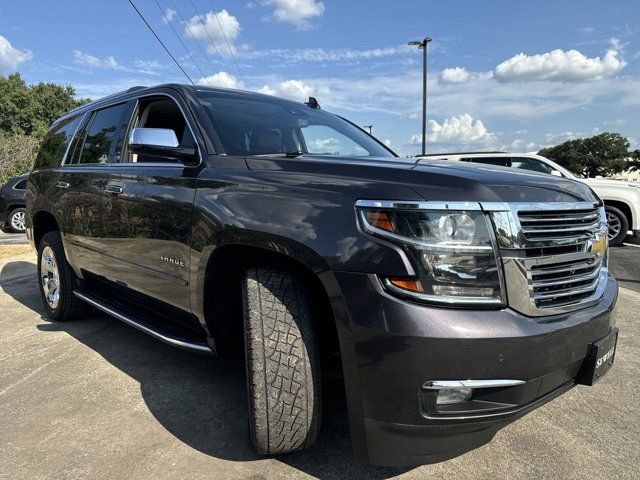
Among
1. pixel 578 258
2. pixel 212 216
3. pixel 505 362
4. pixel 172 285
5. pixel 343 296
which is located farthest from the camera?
pixel 172 285

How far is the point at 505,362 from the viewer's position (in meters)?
1.66

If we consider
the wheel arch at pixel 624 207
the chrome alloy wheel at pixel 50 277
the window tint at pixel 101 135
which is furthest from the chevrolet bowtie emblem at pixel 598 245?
the wheel arch at pixel 624 207

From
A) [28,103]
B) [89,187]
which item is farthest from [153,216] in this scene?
[28,103]

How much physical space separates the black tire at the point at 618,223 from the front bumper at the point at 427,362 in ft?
28.5

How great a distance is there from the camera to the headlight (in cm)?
168

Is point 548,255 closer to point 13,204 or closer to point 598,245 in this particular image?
point 598,245

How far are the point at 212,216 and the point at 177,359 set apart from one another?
1554 mm

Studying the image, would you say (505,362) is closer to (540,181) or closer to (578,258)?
(578,258)

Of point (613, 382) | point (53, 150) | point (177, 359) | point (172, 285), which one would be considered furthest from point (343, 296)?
point (53, 150)

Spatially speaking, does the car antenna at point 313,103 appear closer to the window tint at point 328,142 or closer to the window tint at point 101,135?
the window tint at point 328,142

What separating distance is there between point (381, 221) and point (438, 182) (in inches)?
10.4

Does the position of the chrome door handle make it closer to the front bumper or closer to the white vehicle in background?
the front bumper

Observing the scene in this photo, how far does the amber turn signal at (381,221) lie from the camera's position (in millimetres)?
1737

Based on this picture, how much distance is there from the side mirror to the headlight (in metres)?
1.38
